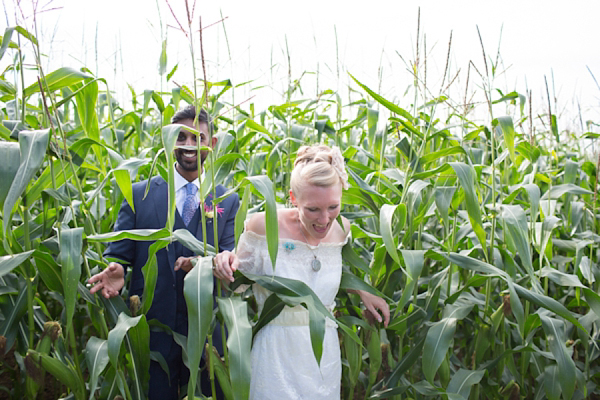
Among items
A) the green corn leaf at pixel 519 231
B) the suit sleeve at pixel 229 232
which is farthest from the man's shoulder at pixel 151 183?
the green corn leaf at pixel 519 231

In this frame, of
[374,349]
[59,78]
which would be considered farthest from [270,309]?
[59,78]

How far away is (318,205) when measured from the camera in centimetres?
171

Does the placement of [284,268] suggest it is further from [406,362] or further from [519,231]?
[519,231]

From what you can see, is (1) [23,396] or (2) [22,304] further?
(1) [23,396]

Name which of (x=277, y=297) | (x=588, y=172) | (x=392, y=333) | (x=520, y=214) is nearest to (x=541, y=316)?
(x=520, y=214)

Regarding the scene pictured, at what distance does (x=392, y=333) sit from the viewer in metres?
2.25

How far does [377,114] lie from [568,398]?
1.58 m

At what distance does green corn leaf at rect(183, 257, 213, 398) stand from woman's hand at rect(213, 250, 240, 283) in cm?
7

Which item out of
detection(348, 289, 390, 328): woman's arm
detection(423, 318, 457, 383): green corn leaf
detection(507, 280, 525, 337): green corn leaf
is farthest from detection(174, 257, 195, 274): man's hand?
detection(507, 280, 525, 337): green corn leaf

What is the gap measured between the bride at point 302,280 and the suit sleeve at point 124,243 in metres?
0.59

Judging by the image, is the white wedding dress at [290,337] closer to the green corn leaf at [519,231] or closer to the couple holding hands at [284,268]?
the couple holding hands at [284,268]

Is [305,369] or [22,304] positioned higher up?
[22,304]

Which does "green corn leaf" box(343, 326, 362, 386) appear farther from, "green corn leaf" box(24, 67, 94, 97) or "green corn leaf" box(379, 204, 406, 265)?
"green corn leaf" box(24, 67, 94, 97)

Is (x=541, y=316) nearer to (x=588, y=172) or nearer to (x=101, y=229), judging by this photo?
(x=588, y=172)
